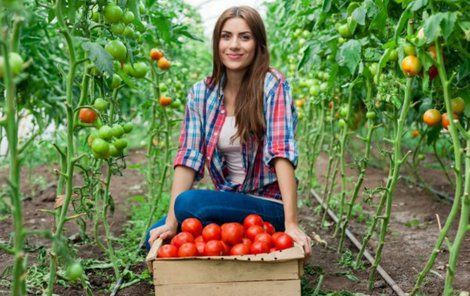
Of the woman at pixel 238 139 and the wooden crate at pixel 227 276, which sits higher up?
the woman at pixel 238 139

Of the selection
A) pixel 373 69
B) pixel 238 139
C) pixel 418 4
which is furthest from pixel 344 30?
pixel 418 4

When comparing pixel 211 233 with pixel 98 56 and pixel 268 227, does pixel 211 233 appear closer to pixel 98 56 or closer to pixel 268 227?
pixel 268 227

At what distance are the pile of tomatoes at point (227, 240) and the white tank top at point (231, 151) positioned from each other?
14.4 inches

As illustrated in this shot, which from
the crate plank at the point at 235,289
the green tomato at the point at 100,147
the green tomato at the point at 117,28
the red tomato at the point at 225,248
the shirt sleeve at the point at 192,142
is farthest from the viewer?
the shirt sleeve at the point at 192,142

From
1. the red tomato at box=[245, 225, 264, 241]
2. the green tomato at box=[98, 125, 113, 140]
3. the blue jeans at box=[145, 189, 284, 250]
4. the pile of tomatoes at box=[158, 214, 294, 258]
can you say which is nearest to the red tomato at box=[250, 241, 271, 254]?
the pile of tomatoes at box=[158, 214, 294, 258]

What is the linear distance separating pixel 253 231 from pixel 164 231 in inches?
17.2

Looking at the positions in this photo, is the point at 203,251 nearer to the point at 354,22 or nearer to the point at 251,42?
the point at 251,42

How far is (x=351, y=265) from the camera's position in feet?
9.68

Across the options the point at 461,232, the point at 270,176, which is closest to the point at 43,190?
the point at 270,176

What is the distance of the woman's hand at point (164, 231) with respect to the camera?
2449mm

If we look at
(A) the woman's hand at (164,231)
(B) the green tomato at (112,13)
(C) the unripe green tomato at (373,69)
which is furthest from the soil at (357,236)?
(B) the green tomato at (112,13)

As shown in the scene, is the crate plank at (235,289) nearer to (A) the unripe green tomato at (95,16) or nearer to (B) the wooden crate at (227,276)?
(B) the wooden crate at (227,276)

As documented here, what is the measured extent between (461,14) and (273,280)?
42.4 inches

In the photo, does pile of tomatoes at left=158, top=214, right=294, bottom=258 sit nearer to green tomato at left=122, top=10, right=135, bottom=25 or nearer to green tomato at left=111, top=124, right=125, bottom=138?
green tomato at left=111, top=124, right=125, bottom=138
